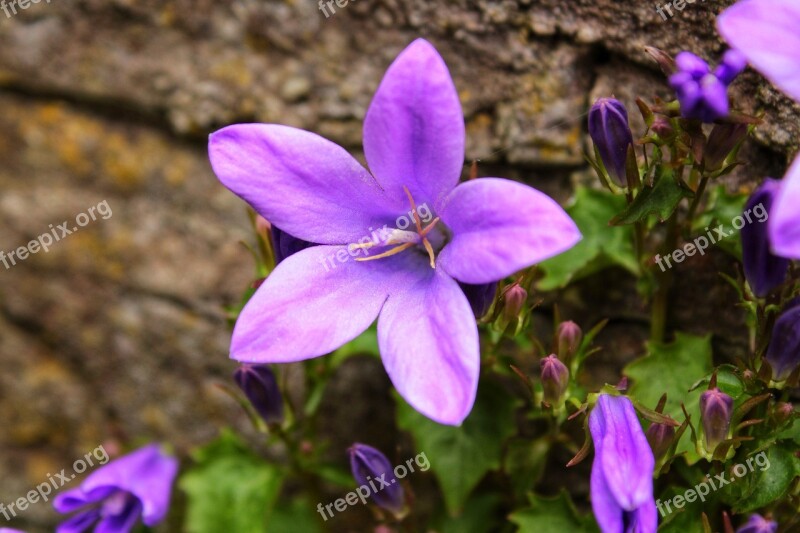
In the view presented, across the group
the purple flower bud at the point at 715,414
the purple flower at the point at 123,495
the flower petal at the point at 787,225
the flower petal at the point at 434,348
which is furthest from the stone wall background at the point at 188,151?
the flower petal at the point at 787,225

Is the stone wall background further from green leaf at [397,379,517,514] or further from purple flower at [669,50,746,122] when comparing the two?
purple flower at [669,50,746,122]

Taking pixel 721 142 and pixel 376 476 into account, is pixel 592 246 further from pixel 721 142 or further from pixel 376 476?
pixel 376 476

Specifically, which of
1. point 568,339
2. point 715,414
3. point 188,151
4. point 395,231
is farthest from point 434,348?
point 188,151

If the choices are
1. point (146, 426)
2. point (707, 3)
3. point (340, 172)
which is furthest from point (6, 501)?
point (707, 3)

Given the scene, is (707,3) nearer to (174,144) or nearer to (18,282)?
(174,144)

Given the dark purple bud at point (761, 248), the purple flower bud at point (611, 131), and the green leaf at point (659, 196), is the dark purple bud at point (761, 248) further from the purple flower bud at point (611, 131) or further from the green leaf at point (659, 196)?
the purple flower bud at point (611, 131)

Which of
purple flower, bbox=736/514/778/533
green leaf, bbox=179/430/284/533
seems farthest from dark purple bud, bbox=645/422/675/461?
green leaf, bbox=179/430/284/533
